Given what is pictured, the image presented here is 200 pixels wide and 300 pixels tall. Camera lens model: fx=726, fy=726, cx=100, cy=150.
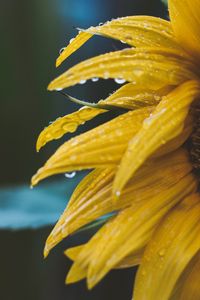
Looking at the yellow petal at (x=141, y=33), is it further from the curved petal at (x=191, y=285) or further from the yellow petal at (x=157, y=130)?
the curved petal at (x=191, y=285)

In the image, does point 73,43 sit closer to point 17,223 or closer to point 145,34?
point 145,34

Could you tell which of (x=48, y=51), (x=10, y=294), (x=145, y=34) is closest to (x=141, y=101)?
(x=145, y=34)

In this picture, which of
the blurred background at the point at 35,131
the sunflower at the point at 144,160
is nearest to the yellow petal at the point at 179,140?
the sunflower at the point at 144,160

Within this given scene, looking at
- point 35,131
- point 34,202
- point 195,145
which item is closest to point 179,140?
point 195,145

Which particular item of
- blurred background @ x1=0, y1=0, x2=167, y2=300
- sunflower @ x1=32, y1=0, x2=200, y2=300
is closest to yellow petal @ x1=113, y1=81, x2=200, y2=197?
sunflower @ x1=32, y1=0, x2=200, y2=300

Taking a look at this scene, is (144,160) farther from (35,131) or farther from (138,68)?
(35,131)

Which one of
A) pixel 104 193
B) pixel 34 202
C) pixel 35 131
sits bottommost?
pixel 35 131
